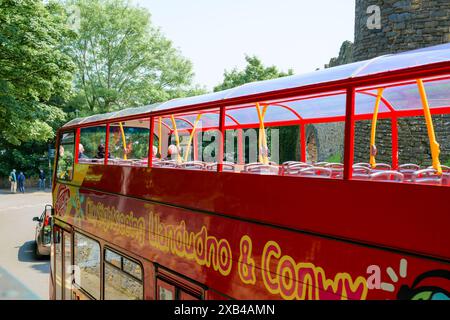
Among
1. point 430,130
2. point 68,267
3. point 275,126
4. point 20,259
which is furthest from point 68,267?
point 20,259

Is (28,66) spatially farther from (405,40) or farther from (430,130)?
(430,130)

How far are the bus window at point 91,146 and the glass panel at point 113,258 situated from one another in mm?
1633

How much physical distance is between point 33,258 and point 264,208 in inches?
431

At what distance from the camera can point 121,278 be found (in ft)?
16.6

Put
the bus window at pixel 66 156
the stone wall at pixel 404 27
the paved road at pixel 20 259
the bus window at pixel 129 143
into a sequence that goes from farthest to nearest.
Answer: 1. the stone wall at pixel 404 27
2. the paved road at pixel 20 259
3. the bus window at pixel 66 156
4. the bus window at pixel 129 143

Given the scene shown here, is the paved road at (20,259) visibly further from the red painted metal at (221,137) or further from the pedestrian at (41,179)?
the pedestrian at (41,179)

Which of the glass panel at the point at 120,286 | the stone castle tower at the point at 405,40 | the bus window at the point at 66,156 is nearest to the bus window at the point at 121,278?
the glass panel at the point at 120,286

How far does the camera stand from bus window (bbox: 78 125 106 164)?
6.72 metres

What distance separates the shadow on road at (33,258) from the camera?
38.0 ft

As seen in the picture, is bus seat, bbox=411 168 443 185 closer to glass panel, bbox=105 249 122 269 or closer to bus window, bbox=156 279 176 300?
bus window, bbox=156 279 176 300

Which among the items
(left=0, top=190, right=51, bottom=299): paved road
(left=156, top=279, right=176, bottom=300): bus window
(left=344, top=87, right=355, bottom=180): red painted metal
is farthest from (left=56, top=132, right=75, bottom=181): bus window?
(left=344, top=87, right=355, bottom=180): red painted metal

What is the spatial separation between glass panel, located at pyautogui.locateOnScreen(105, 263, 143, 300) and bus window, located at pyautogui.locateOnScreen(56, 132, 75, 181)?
7.62 feet

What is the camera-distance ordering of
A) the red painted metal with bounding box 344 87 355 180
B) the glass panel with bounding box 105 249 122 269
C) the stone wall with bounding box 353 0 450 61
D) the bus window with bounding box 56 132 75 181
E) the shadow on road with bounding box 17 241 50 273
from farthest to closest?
the stone wall with bounding box 353 0 450 61, the shadow on road with bounding box 17 241 50 273, the bus window with bounding box 56 132 75 181, the glass panel with bounding box 105 249 122 269, the red painted metal with bounding box 344 87 355 180
